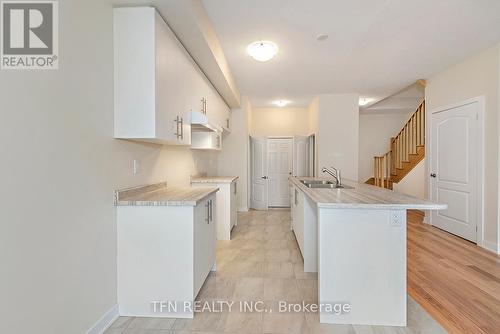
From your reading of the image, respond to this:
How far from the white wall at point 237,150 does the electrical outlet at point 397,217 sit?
4.30 metres

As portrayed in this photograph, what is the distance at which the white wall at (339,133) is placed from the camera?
5.74 m

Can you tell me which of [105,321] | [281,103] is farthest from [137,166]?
[281,103]

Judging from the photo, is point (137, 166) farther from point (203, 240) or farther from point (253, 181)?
point (253, 181)

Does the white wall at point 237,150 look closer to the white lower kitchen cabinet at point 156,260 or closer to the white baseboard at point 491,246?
the white lower kitchen cabinet at point 156,260

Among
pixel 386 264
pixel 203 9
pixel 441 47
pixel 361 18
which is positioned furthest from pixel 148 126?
pixel 441 47

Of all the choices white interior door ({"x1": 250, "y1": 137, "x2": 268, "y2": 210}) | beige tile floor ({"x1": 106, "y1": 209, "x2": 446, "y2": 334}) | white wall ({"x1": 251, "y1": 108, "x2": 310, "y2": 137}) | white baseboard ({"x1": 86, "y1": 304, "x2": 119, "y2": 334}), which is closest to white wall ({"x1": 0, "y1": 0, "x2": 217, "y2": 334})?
white baseboard ({"x1": 86, "y1": 304, "x2": 119, "y2": 334})

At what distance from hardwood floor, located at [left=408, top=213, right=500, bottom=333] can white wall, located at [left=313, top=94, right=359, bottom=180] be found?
7.19 ft

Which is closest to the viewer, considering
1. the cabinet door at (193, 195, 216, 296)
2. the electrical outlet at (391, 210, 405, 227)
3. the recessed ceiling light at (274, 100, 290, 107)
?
the electrical outlet at (391, 210, 405, 227)

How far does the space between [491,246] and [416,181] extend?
297 centimetres

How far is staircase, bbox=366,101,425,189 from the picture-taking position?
605 centimetres

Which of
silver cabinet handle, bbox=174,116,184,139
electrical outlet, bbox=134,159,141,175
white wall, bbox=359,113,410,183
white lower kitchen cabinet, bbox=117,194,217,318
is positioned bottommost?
white lower kitchen cabinet, bbox=117,194,217,318

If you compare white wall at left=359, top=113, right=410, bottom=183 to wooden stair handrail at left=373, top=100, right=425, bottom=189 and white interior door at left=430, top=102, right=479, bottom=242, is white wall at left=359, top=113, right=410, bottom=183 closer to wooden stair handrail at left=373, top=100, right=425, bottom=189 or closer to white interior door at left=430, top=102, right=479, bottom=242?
wooden stair handrail at left=373, top=100, right=425, bottom=189

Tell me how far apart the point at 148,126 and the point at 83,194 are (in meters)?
0.66

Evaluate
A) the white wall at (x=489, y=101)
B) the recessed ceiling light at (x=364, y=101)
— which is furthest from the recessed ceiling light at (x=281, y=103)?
the white wall at (x=489, y=101)
